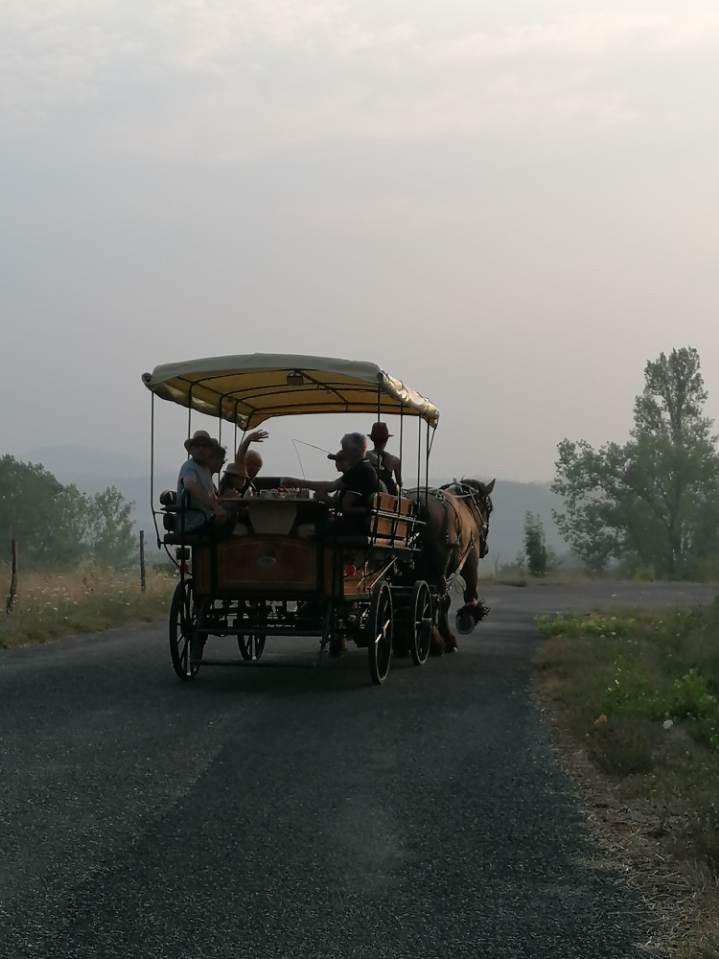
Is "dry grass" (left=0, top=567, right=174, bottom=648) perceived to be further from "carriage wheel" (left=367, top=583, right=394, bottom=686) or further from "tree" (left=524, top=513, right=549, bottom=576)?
"tree" (left=524, top=513, right=549, bottom=576)

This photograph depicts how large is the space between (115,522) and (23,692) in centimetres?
9231

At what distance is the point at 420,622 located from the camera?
13.6 m

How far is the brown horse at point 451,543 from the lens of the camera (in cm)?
1430

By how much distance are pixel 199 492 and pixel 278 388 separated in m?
2.49

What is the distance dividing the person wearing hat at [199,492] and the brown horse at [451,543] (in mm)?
2931

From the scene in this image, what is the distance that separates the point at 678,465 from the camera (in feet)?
197

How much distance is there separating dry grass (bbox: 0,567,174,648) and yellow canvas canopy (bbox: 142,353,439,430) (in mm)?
4457

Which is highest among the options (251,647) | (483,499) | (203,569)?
(483,499)

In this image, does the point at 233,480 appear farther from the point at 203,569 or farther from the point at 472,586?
the point at 472,586

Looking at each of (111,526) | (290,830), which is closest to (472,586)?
(290,830)

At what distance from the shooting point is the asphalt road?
4.71m

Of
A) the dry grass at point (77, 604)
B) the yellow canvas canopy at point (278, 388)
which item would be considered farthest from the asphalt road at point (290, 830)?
the dry grass at point (77, 604)

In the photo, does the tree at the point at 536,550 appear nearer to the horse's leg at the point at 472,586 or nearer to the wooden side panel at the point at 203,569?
the horse's leg at the point at 472,586

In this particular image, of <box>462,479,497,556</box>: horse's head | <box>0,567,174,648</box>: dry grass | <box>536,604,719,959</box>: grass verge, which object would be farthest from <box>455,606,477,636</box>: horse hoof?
<box>0,567,174,648</box>: dry grass
